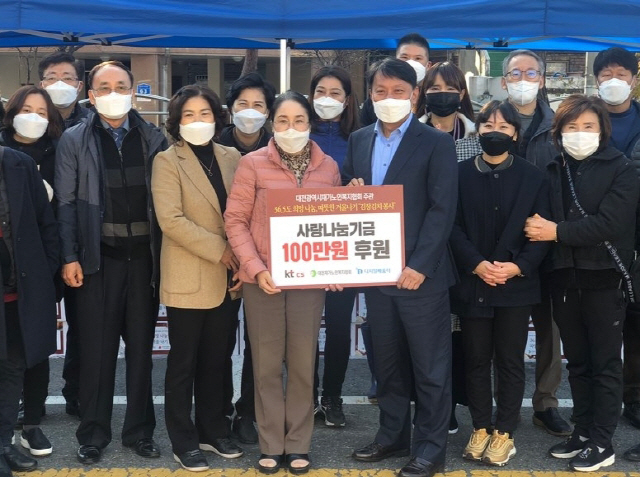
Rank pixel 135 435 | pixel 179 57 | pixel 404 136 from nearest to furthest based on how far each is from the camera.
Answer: pixel 404 136 < pixel 135 435 < pixel 179 57

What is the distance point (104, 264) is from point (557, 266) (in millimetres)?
2406

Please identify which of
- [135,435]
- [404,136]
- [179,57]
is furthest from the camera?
[179,57]

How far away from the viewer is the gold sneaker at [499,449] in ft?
13.6

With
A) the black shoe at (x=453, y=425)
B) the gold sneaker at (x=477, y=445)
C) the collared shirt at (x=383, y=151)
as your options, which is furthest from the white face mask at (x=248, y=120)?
Answer: the gold sneaker at (x=477, y=445)

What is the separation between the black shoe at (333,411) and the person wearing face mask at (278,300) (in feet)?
2.09

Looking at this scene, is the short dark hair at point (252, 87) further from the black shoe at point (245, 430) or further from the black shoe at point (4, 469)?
Answer: the black shoe at point (4, 469)

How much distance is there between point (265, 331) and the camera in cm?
402

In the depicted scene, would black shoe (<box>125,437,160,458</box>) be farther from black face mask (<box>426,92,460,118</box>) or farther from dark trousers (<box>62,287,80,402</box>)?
black face mask (<box>426,92,460,118</box>)

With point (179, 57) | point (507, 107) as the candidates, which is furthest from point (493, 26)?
point (179, 57)

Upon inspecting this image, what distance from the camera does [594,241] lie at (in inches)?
157

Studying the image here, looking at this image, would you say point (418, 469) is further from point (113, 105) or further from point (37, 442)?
point (113, 105)

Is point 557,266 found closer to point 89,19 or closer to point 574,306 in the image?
point 574,306

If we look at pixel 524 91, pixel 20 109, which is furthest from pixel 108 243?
pixel 524 91

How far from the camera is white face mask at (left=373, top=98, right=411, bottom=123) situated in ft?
13.0
